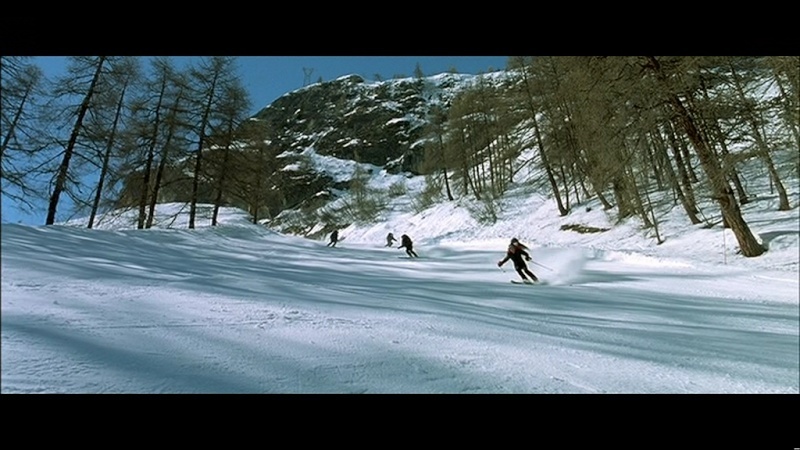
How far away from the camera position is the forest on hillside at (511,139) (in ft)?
10.3

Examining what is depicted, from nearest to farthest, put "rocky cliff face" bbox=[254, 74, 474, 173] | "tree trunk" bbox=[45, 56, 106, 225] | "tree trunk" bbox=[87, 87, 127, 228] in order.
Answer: "tree trunk" bbox=[45, 56, 106, 225]
"tree trunk" bbox=[87, 87, 127, 228]
"rocky cliff face" bbox=[254, 74, 474, 173]

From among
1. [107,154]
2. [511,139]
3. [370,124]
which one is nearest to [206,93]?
[107,154]

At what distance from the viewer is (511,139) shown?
8.66 m

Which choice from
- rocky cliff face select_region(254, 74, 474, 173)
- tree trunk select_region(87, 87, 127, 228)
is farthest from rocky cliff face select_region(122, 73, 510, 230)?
tree trunk select_region(87, 87, 127, 228)

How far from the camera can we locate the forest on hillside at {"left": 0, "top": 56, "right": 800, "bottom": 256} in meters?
3.15

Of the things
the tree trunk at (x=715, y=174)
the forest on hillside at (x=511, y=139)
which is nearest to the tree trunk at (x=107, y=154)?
→ the forest on hillside at (x=511, y=139)

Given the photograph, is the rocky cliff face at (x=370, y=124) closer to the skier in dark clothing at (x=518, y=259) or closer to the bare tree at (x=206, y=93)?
the bare tree at (x=206, y=93)

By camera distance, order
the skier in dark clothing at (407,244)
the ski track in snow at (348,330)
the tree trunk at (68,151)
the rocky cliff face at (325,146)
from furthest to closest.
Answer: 1. the skier in dark clothing at (407,244)
2. the rocky cliff face at (325,146)
3. the tree trunk at (68,151)
4. the ski track in snow at (348,330)

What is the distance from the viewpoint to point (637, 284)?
526 centimetres

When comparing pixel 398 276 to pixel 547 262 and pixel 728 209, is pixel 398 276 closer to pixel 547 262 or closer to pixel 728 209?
pixel 547 262

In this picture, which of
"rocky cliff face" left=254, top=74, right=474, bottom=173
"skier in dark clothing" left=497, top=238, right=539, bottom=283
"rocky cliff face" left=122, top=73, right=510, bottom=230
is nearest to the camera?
"rocky cliff face" left=254, top=74, right=474, bottom=173

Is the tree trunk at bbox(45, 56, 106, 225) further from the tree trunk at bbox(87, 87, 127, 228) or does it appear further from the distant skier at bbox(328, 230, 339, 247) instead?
the distant skier at bbox(328, 230, 339, 247)
